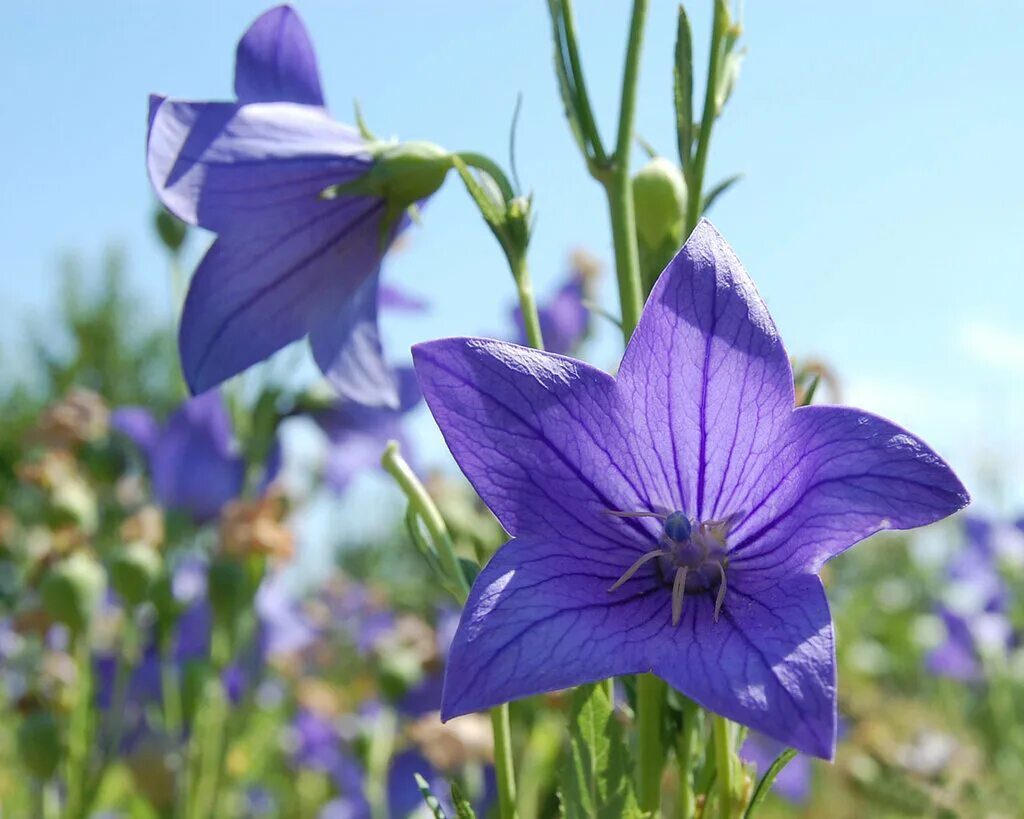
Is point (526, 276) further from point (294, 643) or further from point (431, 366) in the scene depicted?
point (294, 643)

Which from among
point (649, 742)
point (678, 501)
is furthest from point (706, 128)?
point (649, 742)

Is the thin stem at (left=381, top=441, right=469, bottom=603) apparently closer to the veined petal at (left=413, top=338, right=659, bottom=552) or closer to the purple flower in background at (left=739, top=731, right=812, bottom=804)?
the veined petal at (left=413, top=338, right=659, bottom=552)

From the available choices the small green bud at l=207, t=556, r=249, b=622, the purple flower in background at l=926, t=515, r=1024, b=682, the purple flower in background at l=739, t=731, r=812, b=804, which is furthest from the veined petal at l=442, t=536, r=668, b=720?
the purple flower in background at l=926, t=515, r=1024, b=682

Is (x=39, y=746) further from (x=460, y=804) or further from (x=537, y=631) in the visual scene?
(x=537, y=631)

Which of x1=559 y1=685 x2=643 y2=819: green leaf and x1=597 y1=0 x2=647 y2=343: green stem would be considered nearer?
x1=559 y1=685 x2=643 y2=819: green leaf

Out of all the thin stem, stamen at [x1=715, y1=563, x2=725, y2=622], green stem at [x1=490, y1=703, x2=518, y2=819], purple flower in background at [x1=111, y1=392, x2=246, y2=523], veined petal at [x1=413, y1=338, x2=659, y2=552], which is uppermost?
veined petal at [x1=413, y1=338, x2=659, y2=552]
